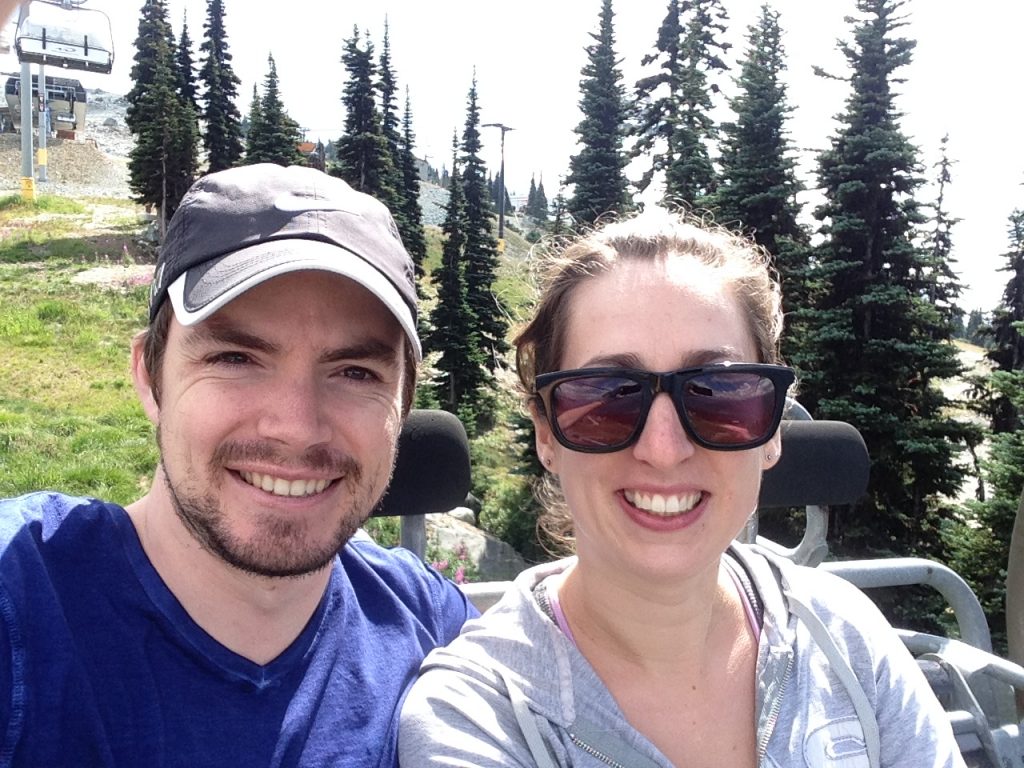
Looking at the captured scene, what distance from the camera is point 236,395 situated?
6.13 feet

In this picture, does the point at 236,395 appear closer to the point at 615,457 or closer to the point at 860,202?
the point at 615,457

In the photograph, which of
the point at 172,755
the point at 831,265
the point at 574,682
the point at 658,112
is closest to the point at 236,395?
the point at 172,755

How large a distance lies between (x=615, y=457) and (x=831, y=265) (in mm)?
17740

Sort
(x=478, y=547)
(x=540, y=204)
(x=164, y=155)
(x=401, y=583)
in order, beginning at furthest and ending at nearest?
(x=540, y=204)
(x=164, y=155)
(x=478, y=547)
(x=401, y=583)

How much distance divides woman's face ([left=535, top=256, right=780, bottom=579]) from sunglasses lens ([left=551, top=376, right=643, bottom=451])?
4cm

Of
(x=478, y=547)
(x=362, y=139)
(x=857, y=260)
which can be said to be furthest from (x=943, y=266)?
(x=362, y=139)

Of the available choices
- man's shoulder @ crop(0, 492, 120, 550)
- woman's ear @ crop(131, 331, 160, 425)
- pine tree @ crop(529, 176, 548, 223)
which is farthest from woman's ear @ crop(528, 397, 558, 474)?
pine tree @ crop(529, 176, 548, 223)

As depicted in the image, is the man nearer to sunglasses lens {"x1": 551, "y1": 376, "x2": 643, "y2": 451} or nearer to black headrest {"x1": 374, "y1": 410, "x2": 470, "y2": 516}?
black headrest {"x1": 374, "y1": 410, "x2": 470, "y2": 516}

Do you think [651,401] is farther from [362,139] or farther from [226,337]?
[362,139]

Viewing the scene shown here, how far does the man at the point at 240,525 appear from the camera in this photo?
165 centimetres

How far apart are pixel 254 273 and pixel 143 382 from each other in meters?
0.48

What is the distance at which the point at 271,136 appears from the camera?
3538 centimetres

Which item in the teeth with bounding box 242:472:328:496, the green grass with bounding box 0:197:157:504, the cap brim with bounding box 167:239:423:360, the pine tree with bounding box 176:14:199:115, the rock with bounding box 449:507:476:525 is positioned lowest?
the rock with bounding box 449:507:476:525

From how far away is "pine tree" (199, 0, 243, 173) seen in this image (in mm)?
45438
